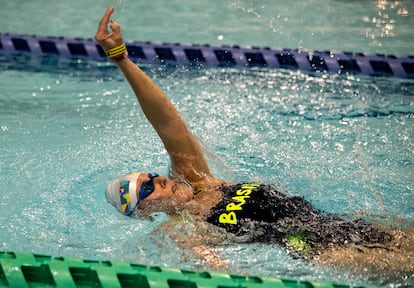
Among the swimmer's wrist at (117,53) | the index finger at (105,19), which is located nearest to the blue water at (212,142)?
the swimmer's wrist at (117,53)

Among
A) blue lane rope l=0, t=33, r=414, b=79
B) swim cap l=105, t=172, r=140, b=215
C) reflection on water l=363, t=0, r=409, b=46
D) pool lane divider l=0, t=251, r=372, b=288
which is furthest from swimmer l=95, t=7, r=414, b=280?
reflection on water l=363, t=0, r=409, b=46

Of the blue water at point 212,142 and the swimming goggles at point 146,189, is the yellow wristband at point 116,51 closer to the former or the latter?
the swimming goggles at point 146,189

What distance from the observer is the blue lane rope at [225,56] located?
5.62 meters

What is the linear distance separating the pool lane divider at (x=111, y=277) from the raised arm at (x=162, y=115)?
0.81 m

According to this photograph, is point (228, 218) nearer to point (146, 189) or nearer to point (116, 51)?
point (146, 189)

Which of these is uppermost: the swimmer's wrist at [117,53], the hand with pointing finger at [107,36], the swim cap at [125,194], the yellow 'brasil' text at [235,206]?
the hand with pointing finger at [107,36]

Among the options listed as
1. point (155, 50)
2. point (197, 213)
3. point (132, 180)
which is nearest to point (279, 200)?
point (197, 213)

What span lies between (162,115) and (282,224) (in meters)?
0.70

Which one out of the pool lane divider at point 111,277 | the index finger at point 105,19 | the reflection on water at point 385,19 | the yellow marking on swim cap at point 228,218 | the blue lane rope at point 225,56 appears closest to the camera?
the pool lane divider at point 111,277

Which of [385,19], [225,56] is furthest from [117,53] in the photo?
[385,19]

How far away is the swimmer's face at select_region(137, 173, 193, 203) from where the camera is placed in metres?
3.08

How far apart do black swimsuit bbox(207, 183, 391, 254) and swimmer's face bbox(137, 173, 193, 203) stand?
0.52 ft

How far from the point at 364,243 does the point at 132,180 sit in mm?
1023

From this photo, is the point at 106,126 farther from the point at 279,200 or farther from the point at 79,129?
the point at 279,200
